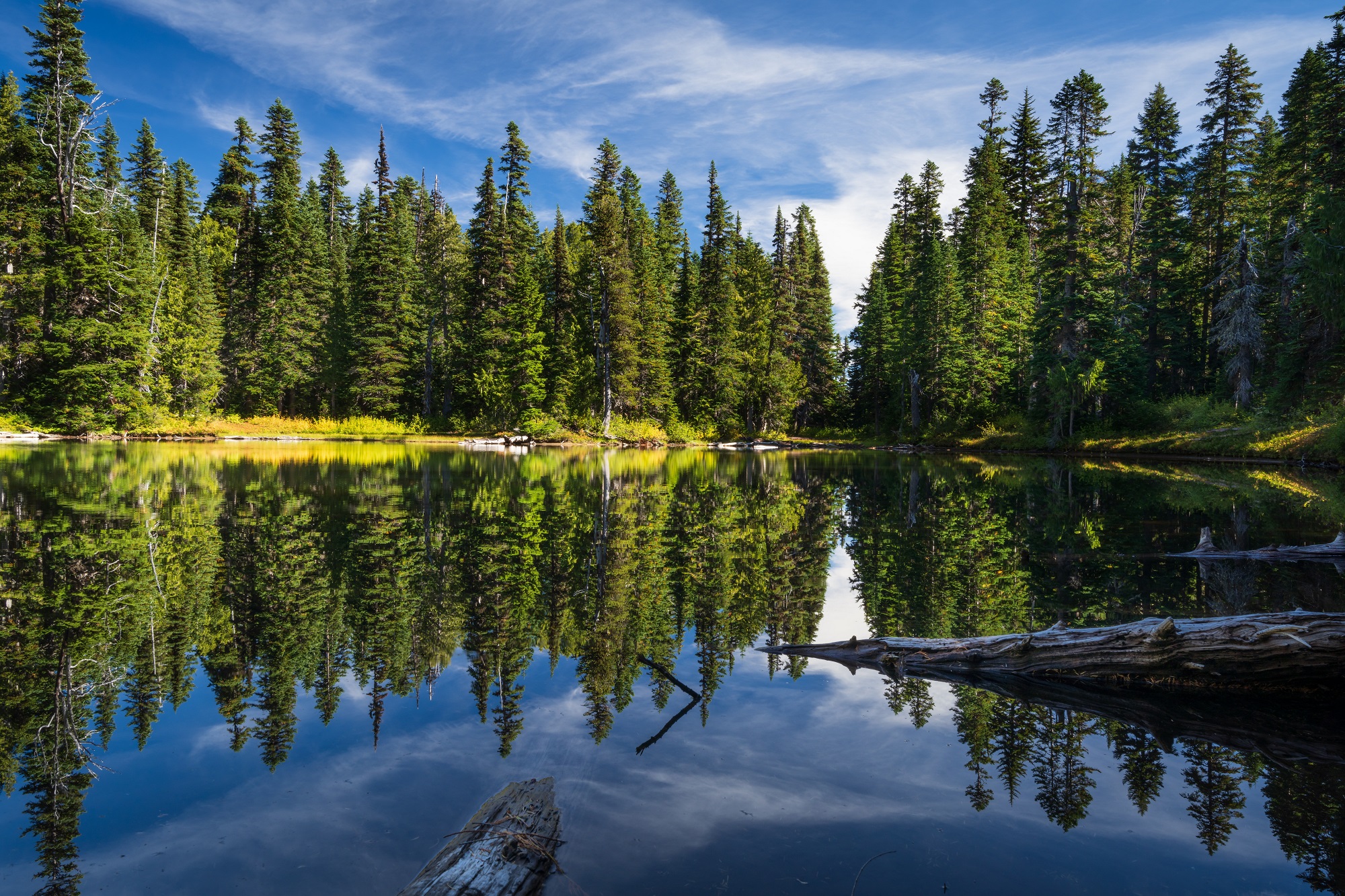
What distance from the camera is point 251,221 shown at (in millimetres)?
Answer: 52438

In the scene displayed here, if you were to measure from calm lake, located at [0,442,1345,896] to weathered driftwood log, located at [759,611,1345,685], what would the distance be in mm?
332

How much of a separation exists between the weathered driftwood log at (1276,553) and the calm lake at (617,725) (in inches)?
9.7

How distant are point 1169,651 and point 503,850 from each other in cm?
557

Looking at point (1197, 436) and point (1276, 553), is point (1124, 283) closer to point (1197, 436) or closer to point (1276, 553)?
point (1197, 436)

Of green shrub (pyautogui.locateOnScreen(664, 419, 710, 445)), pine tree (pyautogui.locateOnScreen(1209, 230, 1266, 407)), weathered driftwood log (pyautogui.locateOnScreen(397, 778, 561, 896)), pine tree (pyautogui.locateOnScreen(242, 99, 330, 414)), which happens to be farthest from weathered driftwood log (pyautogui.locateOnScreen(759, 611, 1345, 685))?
pine tree (pyautogui.locateOnScreen(242, 99, 330, 414))

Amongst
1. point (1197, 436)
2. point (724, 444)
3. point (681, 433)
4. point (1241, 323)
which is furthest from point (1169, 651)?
point (681, 433)

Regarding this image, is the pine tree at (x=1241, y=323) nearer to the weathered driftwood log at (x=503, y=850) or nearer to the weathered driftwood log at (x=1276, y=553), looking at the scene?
the weathered driftwood log at (x=1276, y=553)

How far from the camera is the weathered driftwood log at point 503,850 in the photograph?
3.24 meters

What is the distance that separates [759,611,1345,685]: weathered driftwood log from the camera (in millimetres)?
5918

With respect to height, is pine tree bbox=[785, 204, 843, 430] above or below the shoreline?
above

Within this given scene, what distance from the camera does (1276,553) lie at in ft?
35.2

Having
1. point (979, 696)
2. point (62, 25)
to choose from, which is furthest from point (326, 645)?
point (62, 25)

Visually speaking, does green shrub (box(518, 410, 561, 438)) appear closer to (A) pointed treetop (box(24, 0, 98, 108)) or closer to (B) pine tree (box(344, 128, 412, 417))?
(B) pine tree (box(344, 128, 412, 417))

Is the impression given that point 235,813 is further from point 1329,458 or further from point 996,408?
point 996,408
